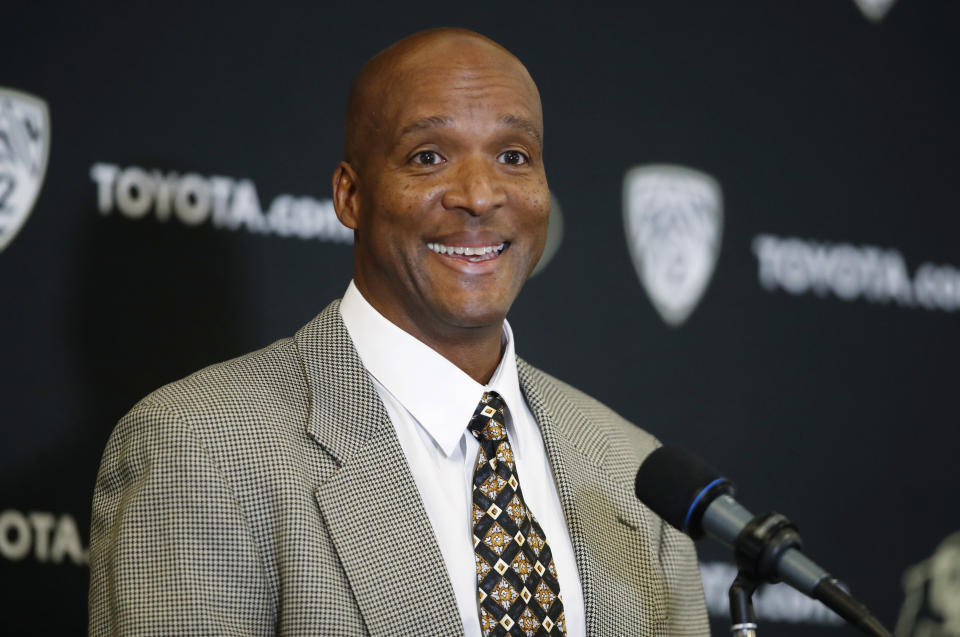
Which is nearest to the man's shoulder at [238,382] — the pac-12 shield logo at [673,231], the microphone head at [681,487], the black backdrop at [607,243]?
the black backdrop at [607,243]

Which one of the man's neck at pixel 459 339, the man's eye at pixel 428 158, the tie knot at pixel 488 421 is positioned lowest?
the tie knot at pixel 488 421

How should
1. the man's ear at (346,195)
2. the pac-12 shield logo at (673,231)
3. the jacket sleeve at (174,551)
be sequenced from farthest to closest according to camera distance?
the pac-12 shield logo at (673,231)
the man's ear at (346,195)
the jacket sleeve at (174,551)

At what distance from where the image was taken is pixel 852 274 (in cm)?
273

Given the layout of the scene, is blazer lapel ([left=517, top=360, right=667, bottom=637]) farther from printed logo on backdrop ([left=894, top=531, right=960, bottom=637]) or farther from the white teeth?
printed logo on backdrop ([left=894, top=531, right=960, bottom=637])

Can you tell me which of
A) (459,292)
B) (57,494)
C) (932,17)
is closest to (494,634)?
(459,292)

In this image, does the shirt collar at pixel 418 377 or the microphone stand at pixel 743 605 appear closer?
the microphone stand at pixel 743 605

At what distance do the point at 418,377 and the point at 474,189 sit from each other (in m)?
0.29

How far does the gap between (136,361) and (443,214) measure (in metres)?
0.68

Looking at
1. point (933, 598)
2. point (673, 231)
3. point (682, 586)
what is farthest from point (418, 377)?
point (933, 598)

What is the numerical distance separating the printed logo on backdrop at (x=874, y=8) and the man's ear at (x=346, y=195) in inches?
58.0

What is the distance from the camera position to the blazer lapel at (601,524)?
183 centimetres

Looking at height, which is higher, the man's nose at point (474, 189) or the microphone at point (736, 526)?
the man's nose at point (474, 189)

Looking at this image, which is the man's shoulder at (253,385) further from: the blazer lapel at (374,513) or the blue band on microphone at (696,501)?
the blue band on microphone at (696,501)

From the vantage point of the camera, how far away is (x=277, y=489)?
1637 mm
